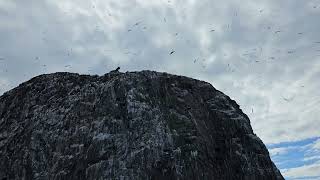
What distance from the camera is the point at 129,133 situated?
145 ft

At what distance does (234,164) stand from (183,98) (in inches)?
400

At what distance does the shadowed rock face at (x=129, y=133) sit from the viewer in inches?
1651

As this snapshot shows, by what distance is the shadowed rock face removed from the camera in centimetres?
4194

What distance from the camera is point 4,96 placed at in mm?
57188

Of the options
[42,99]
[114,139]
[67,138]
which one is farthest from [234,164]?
[42,99]

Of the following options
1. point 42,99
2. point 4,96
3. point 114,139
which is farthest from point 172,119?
point 4,96

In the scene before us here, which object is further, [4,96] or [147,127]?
[4,96]

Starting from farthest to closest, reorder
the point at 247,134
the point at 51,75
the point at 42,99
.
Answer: the point at 51,75 < the point at 42,99 < the point at 247,134

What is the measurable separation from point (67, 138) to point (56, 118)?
140 inches

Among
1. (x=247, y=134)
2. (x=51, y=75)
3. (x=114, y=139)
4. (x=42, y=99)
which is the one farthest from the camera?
(x=51, y=75)

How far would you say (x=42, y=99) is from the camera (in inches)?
2029

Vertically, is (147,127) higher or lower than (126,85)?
lower

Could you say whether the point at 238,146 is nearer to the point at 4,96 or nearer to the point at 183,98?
the point at 183,98

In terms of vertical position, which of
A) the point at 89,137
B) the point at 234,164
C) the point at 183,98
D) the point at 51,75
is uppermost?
the point at 51,75
